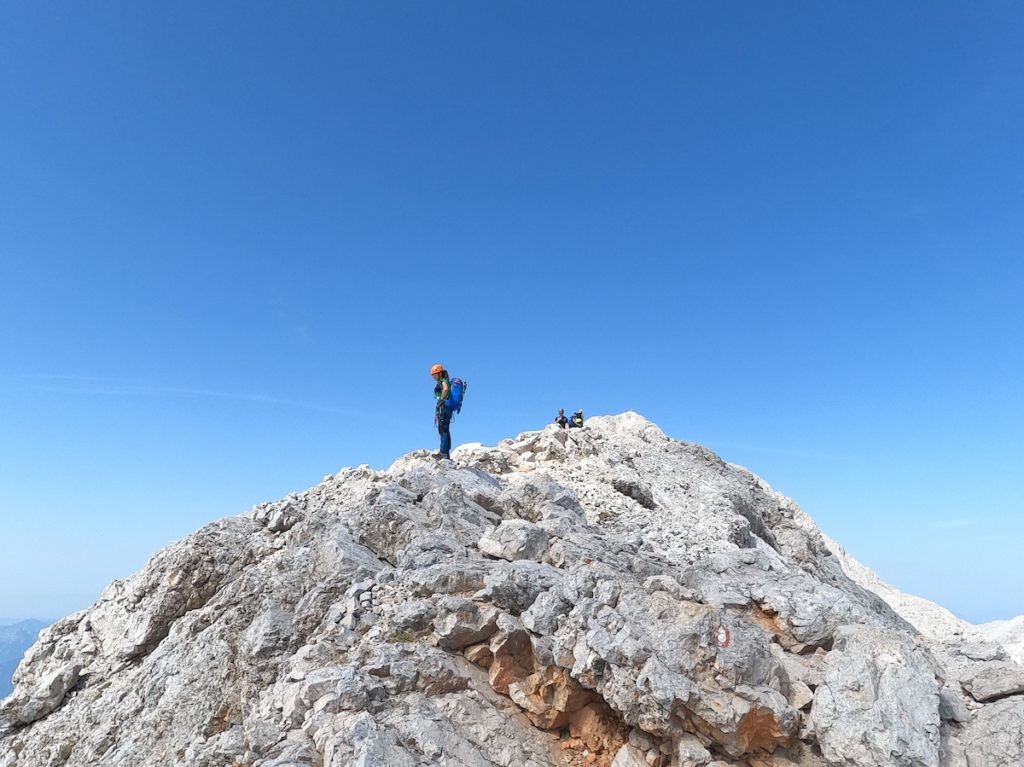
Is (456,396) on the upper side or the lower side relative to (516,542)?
upper

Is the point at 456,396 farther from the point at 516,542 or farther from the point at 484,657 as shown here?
the point at 484,657

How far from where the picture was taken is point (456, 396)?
74.2 ft

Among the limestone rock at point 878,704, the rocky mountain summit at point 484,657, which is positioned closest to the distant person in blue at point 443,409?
the rocky mountain summit at point 484,657

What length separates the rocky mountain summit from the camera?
406 inches

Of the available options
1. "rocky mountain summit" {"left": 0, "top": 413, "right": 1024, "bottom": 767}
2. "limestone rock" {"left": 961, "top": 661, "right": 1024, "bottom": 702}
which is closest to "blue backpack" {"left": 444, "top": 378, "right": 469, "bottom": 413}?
"rocky mountain summit" {"left": 0, "top": 413, "right": 1024, "bottom": 767}

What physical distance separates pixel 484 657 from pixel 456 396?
11.5 metres

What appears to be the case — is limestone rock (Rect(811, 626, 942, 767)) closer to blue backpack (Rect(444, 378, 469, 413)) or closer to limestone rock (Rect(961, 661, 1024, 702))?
limestone rock (Rect(961, 661, 1024, 702))

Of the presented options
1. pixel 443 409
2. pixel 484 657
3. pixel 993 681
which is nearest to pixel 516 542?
pixel 484 657

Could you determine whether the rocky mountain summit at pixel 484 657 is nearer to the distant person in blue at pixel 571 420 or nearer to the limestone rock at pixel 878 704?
the limestone rock at pixel 878 704

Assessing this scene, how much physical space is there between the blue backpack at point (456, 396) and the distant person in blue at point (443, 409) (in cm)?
9

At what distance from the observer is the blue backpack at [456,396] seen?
22500mm

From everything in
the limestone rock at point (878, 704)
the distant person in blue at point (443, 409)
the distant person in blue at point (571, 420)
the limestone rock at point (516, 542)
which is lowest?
the limestone rock at point (878, 704)

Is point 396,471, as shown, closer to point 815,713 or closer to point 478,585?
point 478,585

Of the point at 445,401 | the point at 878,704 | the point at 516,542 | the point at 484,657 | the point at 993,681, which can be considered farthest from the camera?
the point at 445,401
